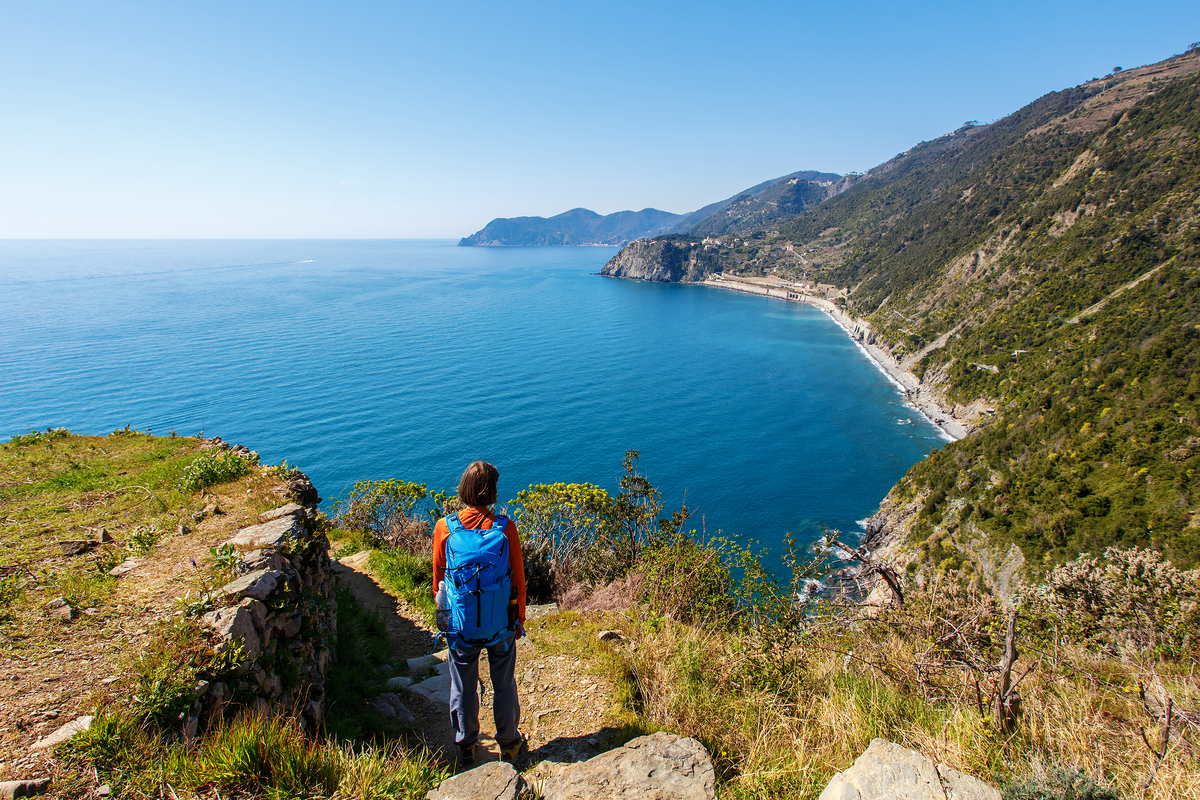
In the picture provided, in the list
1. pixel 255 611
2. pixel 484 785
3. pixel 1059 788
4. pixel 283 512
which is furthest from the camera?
pixel 283 512

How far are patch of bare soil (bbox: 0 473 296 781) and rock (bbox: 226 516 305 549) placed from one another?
289 mm

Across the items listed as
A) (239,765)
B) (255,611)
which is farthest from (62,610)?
(239,765)

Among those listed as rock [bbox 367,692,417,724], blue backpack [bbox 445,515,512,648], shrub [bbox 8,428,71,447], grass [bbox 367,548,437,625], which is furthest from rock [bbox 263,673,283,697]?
shrub [bbox 8,428,71,447]

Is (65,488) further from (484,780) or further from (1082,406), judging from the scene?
(1082,406)

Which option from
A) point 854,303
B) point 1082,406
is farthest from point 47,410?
point 854,303

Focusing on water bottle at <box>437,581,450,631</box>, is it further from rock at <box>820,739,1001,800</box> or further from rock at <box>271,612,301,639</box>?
rock at <box>820,739,1001,800</box>

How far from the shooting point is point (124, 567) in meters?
5.49

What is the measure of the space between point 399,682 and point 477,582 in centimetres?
368

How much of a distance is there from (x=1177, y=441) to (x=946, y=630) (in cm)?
3713

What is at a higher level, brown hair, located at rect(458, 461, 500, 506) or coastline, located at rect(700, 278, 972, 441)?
brown hair, located at rect(458, 461, 500, 506)

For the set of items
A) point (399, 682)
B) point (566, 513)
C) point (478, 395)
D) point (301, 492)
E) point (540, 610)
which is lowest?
point (478, 395)

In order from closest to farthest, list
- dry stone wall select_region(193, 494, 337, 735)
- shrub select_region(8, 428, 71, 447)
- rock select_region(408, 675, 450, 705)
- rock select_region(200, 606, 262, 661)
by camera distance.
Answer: dry stone wall select_region(193, 494, 337, 735) → rock select_region(200, 606, 262, 661) → rock select_region(408, 675, 450, 705) → shrub select_region(8, 428, 71, 447)

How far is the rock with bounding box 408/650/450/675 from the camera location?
6.99 meters

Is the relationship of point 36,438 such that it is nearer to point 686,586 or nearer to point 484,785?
point 484,785
